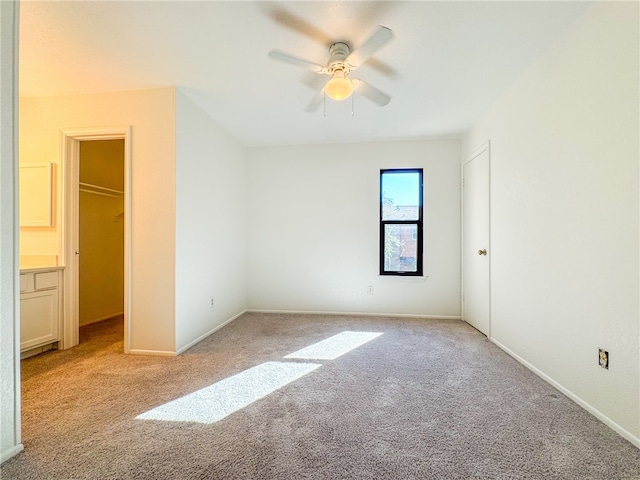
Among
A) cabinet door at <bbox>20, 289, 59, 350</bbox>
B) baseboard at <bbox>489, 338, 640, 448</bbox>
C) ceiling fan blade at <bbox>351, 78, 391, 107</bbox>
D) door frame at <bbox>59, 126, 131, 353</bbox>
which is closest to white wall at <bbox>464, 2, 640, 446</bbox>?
baseboard at <bbox>489, 338, 640, 448</bbox>

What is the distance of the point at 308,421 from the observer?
1647 millimetres

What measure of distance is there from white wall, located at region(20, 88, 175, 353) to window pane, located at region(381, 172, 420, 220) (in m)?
2.78

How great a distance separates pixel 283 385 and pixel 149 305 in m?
1.52

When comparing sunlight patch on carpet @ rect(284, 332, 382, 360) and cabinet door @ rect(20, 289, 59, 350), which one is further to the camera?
sunlight patch on carpet @ rect(284, 332, 382, 360)

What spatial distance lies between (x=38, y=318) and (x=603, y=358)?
436 centimetres

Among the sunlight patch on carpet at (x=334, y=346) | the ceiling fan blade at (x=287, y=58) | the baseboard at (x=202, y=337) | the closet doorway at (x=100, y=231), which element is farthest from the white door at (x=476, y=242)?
the closet doorway at (x=100, y=231)

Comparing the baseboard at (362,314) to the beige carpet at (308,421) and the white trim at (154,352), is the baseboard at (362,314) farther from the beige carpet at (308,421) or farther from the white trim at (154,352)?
the white trim at (154,352)

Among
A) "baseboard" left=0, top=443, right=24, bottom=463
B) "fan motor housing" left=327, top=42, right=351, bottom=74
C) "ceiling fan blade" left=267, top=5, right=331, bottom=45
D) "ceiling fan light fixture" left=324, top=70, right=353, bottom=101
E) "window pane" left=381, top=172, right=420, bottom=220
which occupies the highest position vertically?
"ceiling fan blade" left=267, top=5, right=331, bottom=45

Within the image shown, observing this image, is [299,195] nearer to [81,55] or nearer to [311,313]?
[311,313]

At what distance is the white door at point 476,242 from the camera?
3146 mm

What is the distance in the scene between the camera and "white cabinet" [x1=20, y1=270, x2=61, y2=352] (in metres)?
2.52

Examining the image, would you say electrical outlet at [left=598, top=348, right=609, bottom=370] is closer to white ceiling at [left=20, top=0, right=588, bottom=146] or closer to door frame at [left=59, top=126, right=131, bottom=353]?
white ceiling at [left=20, top=0, right=588, bottom=146]

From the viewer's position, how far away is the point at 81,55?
85.5 inches

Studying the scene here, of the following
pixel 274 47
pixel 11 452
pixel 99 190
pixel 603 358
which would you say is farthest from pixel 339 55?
pixel 99 190
